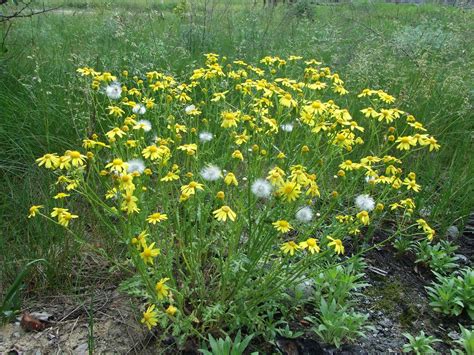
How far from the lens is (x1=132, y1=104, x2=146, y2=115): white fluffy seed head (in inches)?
83.9

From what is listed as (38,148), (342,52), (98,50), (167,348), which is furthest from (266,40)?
(167,348)

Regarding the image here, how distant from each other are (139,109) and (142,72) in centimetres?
135

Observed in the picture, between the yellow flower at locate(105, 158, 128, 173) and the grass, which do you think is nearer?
the yellow flower at locate(105, 158, 128, 173)

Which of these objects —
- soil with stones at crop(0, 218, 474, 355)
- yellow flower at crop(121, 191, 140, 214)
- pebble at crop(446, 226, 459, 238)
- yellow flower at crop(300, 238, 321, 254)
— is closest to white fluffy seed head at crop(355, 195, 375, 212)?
yellow flower at crop(300, 238, 321, 254)

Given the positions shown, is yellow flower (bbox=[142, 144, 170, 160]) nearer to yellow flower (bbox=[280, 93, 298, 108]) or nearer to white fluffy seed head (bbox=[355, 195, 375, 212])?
yellow flower (bbox=[280, 93, 298, 108])

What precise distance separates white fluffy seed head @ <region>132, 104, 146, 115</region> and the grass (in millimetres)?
419

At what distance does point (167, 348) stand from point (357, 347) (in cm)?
80

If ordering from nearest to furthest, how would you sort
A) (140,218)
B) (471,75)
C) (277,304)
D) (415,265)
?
(140,218), (277,304), (415,265), (471,75)

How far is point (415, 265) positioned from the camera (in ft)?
8.73

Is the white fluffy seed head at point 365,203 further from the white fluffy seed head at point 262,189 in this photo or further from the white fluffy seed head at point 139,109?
the white fluffy seed head at point 139,109

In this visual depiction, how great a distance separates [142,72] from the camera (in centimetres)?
357

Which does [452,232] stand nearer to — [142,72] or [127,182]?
[127,182]

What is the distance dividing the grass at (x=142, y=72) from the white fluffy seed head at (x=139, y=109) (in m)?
0.42

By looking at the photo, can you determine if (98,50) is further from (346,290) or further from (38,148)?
(346,290)
